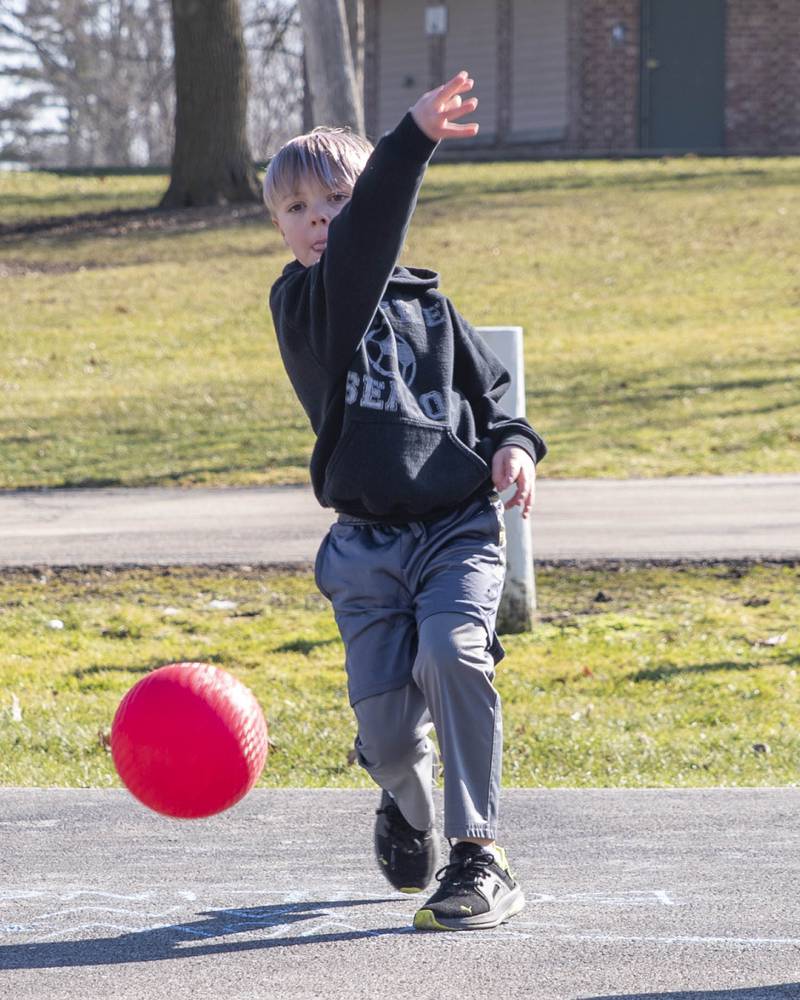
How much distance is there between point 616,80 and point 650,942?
26.9 m

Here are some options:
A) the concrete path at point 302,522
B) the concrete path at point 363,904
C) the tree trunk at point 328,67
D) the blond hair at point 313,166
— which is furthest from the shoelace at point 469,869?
the tree trunk at point 328,67

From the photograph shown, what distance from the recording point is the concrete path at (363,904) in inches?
130

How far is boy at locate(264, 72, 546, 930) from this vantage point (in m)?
3.53

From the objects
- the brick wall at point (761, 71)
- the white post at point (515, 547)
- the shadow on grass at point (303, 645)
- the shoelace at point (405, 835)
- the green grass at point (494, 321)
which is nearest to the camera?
the shoelace at point (405, 835)

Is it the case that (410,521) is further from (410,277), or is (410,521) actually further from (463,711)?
(410,277)

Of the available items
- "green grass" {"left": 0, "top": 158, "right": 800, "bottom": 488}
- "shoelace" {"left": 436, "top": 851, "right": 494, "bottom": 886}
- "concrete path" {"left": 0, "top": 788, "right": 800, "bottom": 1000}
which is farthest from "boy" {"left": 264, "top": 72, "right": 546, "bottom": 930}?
"green grass" {"left": 0, "top": 158, "right": 800, "bottom": 488}

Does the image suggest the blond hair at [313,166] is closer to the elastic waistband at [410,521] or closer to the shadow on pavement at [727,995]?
the elastic waistband at [410,521]

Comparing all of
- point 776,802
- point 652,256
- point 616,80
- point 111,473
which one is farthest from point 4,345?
point 616,80

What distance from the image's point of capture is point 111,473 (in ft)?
35.6

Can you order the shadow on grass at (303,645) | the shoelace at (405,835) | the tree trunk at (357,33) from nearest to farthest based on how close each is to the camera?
the shoelace at (405,835) < the shadow on grass at (303,645) < the tree trunk at (357,33)

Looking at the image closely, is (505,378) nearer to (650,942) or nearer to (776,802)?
(650,942)

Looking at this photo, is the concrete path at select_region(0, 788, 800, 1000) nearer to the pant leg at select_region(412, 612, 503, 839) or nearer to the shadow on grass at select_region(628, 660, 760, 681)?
the pant leg at select_region(412, 612, 503, 839)

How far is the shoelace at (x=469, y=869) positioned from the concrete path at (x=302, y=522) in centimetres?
464

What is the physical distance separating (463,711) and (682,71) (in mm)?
27047
